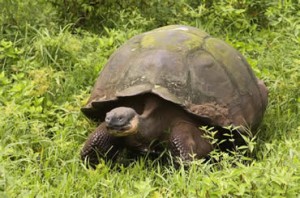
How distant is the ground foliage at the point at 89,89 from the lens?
117 inches

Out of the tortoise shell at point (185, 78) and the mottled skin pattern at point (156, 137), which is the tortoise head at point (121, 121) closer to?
the mottled skin pattern at point (156, 137)

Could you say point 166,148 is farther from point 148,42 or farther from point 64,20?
point 64,20

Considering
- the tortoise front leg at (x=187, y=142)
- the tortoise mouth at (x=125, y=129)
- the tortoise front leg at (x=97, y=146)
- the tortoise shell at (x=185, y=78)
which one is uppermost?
the tortoise shell at (x=185, y=78)

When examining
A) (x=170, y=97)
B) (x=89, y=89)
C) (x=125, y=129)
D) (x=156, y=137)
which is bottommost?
(x=89, y=89)

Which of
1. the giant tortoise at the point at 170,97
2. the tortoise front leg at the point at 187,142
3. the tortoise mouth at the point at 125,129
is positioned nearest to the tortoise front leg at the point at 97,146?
the giant tortoise at the point at 170,97

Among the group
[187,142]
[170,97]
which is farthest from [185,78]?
[187,142]

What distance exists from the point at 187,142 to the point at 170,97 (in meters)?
0.29

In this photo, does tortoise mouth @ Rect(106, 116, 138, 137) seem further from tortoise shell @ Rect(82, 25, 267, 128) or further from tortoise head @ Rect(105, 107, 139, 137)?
tortoise shell @ Rect(82, 25, 267, 128)

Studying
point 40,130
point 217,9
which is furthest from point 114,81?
point 217,9

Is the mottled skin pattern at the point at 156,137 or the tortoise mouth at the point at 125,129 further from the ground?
the tortoise mouth at the point at 125,129

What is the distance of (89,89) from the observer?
4508mm

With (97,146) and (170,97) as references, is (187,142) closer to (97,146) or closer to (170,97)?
(170,97)

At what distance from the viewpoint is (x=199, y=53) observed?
3.71m

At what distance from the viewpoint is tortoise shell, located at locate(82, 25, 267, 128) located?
349 cm
